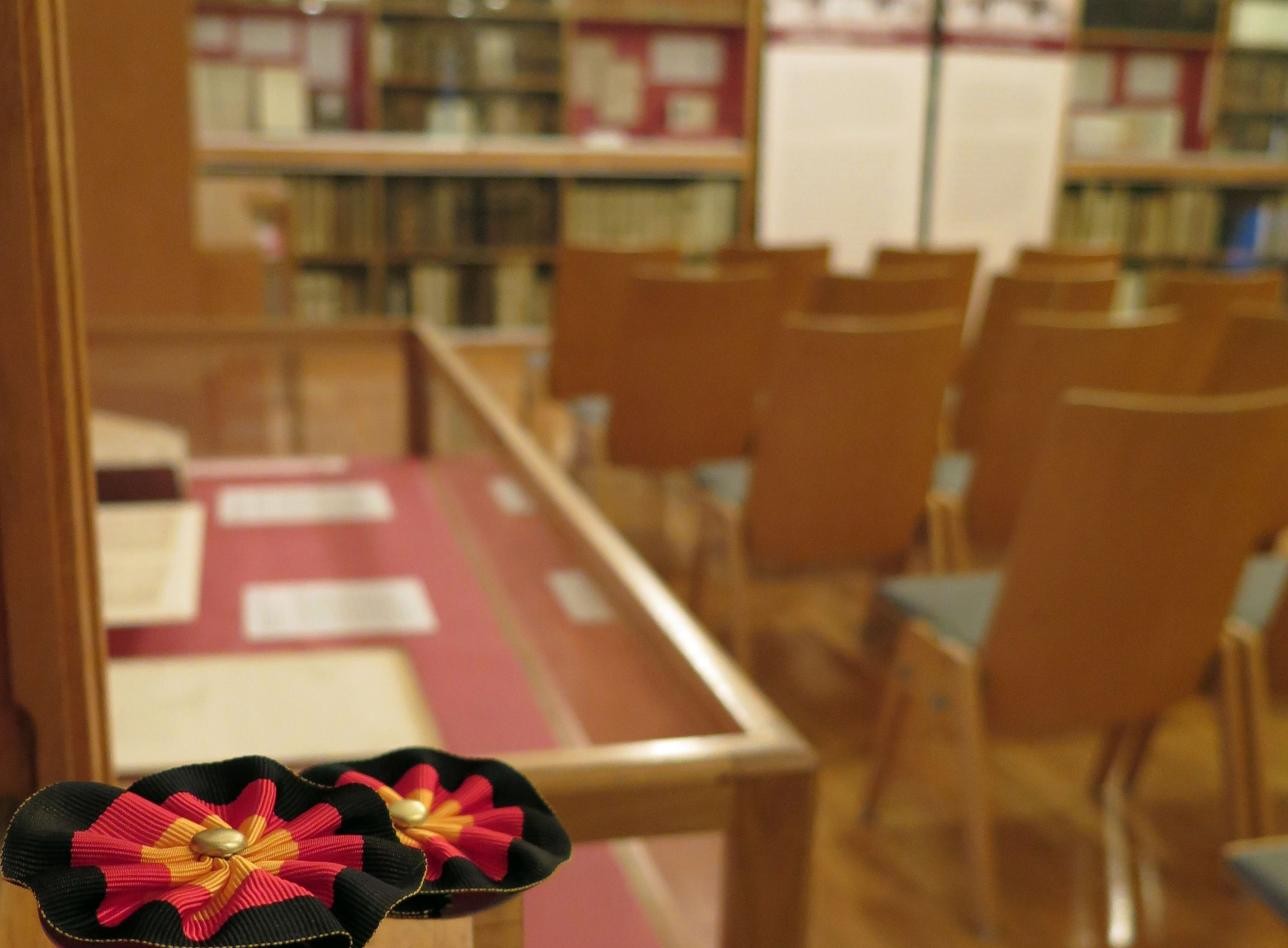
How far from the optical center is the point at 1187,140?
8102mm

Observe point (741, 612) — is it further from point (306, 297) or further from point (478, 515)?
point (306, 297)

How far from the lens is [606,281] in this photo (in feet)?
11.9

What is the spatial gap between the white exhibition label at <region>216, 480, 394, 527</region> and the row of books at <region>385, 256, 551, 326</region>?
4.45m

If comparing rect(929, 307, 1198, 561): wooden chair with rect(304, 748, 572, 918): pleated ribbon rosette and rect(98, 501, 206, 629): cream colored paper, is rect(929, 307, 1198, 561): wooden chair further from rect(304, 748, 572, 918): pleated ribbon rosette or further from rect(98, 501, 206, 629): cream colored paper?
rect(304, 748, 572, 918): pleated ribbon rosette

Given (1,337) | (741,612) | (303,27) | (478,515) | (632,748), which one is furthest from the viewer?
(303,27)

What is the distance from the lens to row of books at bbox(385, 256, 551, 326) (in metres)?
6.53

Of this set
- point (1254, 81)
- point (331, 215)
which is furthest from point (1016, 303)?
point (1254, 81)

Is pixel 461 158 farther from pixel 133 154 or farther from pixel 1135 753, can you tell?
pixel 1135 753

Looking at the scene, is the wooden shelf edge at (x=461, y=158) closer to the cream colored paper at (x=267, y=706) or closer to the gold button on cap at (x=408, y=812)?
the cream colored paper at (x=267, y=706)

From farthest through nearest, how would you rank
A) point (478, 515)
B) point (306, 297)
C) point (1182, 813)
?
point (306, 297)
point (1182, 813)
point (478, 515)

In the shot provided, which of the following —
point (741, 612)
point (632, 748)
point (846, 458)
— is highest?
point (632, 748)

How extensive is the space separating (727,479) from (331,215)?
13.8 feet

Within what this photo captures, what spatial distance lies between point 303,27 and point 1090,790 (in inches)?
244

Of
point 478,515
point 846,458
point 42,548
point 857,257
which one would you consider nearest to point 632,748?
point 42,548
